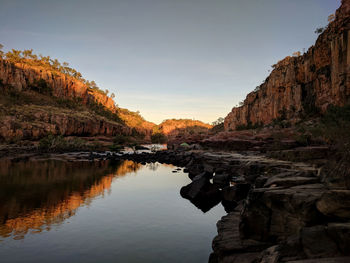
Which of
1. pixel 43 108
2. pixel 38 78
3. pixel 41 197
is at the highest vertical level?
pixel 38 78

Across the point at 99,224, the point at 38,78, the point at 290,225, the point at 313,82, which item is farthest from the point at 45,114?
the point at 290,225

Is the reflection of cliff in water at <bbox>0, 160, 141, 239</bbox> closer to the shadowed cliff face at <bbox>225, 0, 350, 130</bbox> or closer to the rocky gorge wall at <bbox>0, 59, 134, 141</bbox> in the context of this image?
the shadowed cliff face at <bbox>225, 0, 350, 130</bbox>

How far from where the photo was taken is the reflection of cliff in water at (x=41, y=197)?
10148 millimetres

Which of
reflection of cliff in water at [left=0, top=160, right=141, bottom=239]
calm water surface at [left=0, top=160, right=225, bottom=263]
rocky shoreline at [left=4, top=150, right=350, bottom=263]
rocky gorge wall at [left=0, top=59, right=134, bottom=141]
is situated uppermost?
rocky gorge wall at [left=0, top=59, right=134, bottom=141]

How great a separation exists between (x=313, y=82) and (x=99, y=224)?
5349 centimetres

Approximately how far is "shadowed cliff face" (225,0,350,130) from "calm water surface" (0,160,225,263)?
23.9 metres

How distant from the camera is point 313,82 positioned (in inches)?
1944

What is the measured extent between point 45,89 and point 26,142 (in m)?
49.5

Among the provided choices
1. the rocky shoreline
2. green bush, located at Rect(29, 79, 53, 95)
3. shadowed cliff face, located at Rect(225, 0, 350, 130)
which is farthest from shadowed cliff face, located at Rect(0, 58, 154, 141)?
shadowed cliff face, located at Rect(225, 0, 350, 130)

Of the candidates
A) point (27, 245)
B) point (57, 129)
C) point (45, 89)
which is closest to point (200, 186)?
point (27, 245)

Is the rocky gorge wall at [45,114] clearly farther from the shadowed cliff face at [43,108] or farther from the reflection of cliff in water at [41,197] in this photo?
the reflection of cliff in water at [41,197]

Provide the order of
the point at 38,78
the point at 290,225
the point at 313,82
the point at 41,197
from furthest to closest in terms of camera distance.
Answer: the point at 38,78
the point at 313,82
the point at 41,197
the point at 290,225

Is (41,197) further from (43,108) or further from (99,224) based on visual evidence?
(43,108)

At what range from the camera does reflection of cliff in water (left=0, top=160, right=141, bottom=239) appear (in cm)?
1015
